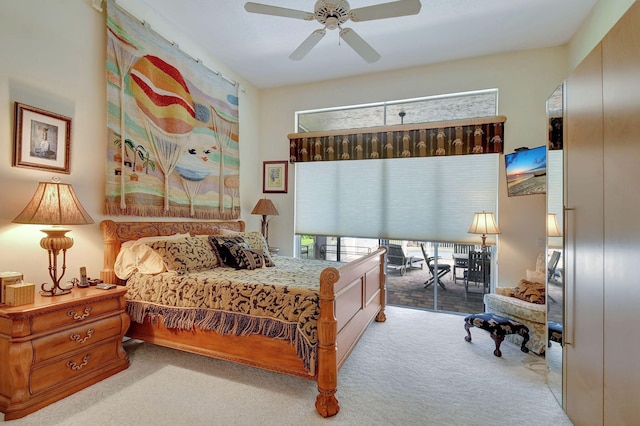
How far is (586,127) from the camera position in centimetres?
171

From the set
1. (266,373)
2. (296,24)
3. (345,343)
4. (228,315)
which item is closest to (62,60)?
(296,24)

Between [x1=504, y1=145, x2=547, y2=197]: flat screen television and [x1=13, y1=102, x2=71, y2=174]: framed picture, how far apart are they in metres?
4.73

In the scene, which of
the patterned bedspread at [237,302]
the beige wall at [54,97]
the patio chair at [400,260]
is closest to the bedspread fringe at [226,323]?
the patterned bedspread at [237,302]

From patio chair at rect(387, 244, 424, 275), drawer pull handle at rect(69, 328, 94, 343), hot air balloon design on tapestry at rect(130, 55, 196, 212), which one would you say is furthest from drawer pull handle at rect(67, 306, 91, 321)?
patio chair at rect(387, 244, 424, 275)

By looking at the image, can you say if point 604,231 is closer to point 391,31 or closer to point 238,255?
point 238,255

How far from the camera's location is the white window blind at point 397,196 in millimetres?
3896

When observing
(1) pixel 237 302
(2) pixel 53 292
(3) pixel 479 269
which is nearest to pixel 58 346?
(2) pixel 53 292

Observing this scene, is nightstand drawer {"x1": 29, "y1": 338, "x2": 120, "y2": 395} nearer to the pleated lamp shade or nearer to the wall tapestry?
the pleated lamp shade

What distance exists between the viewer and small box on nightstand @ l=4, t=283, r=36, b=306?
1.85m

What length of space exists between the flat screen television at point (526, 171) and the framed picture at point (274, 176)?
320 cm

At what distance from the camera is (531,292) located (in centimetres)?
297

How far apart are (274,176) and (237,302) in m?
3.01

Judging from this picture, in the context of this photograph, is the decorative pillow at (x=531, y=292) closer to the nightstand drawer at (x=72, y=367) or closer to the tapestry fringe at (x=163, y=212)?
the tapestry fringe at (x=163, y=212)

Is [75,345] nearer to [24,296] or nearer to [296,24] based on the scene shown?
[24,296]
